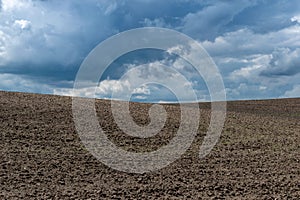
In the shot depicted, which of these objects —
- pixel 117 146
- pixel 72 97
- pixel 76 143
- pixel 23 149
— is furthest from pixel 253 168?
pixel 72 97

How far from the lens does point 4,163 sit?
36.4ft

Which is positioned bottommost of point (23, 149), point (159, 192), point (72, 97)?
point (159, 192)

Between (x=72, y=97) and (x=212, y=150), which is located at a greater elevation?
(x=72, y=97)

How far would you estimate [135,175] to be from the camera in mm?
10773

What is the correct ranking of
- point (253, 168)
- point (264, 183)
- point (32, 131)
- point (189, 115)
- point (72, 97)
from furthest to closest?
point (72, 97)
point (189, 115)
point (32, 131)
point (253, 168)
point (264, 183)

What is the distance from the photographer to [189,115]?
18.1m

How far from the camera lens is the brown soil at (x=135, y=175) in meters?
9.62

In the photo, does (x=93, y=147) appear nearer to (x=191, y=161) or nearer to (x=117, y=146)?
(x=117, y=146)

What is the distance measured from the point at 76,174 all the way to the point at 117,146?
8.87ft

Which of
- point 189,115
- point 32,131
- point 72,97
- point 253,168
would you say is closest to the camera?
point 253,168

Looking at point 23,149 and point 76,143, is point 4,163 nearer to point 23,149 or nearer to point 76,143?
point 23,149

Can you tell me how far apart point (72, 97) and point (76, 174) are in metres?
9.97

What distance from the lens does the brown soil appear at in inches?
379

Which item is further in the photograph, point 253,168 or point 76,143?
point 76,143
